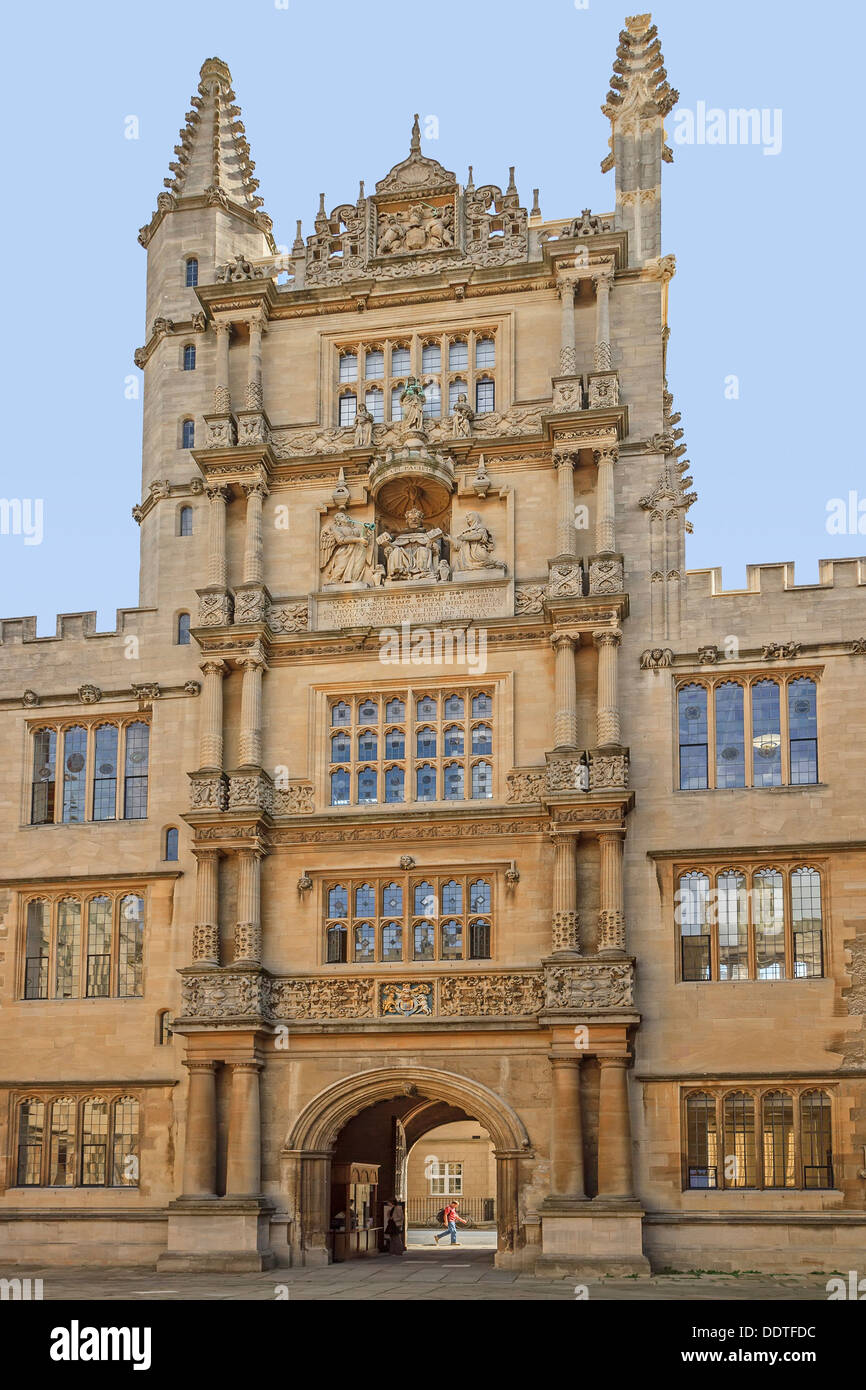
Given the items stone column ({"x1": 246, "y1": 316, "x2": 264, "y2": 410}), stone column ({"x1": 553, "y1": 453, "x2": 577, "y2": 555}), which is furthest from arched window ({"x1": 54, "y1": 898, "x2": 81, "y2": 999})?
stone column ({"x1": 553, "y1": 453, "x2": 577, "y2": 555})

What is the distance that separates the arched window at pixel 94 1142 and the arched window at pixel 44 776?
6.07 meters

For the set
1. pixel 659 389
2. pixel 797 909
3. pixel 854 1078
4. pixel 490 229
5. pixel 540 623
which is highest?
pixel 490 229

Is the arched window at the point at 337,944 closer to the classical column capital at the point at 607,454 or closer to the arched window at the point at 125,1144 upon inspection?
the arched window at the point at 125,1144

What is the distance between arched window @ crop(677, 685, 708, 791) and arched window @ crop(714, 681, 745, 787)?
0.90 ft

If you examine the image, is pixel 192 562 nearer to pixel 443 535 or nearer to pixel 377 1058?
pixel 443 535

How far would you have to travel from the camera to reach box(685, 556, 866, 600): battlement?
31.9m

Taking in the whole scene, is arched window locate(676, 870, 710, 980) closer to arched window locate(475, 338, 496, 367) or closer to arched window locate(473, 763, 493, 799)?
arched window locate(473, 763, 493, 799)

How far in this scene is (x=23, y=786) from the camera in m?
34.7

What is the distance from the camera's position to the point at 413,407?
114ft

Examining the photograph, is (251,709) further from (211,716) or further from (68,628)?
(68,628)

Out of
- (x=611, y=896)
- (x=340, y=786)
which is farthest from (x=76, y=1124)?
(x=611, y=896)

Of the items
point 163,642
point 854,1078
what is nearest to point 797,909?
point 854,1078
